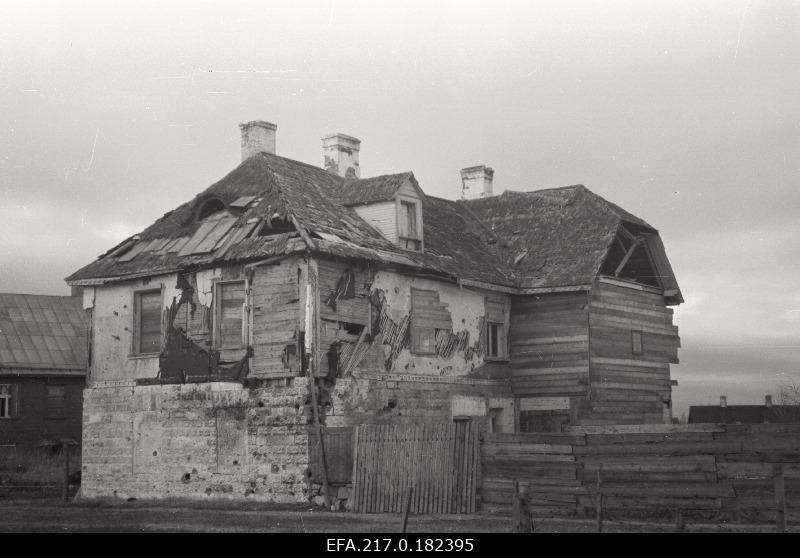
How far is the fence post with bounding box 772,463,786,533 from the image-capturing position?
619 inches

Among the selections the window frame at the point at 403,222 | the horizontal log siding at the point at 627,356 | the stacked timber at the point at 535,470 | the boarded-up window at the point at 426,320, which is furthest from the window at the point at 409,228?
the stacked timber at the point at 535,470

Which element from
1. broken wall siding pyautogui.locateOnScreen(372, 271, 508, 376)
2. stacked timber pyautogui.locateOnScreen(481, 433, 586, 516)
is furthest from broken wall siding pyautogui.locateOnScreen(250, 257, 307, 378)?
stacked timber pyautogui.locateOnScreen(481, 433, 586, 516)

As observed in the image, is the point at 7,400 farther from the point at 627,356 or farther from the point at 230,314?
the point at 627,356

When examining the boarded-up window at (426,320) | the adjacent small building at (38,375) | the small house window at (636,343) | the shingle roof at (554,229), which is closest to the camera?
the boarded-up window at (426,320)

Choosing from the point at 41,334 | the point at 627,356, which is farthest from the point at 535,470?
the point at 41,334

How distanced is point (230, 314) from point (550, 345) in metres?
9.15

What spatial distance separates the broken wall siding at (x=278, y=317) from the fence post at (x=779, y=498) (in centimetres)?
1048

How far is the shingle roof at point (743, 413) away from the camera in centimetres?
6268

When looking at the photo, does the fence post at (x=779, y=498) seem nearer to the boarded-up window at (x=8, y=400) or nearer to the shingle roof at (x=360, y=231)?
the shingle roof at (x=360, y=231)

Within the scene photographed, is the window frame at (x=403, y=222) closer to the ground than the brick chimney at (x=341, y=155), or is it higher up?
closer to the ground

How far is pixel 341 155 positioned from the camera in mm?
31094
